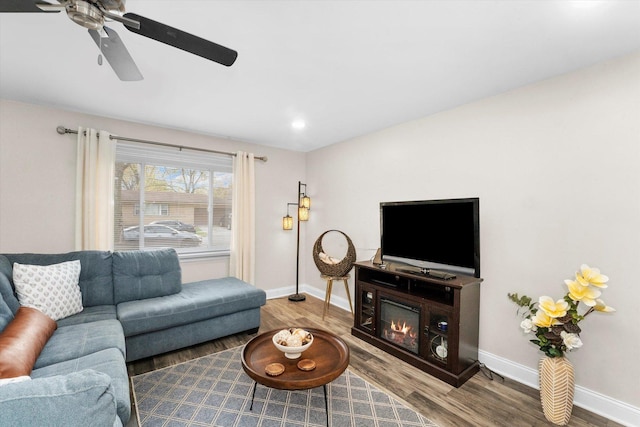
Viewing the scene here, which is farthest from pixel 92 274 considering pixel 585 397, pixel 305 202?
pixel 585 397

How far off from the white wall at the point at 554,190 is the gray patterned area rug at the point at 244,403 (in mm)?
1249

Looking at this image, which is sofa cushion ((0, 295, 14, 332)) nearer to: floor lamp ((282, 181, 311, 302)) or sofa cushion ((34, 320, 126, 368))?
sofa cushion ((34, 320, 126, 368))

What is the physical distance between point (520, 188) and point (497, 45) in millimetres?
1180

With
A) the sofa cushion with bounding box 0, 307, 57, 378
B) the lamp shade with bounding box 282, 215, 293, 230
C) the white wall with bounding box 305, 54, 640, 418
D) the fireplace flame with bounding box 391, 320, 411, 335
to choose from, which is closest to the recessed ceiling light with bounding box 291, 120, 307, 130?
the white wall with bounding box 305, 54, 640, 418

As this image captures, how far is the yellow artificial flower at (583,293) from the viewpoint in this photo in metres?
1.79

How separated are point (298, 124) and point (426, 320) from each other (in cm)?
258

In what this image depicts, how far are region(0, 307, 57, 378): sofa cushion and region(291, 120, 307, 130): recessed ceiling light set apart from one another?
2.85m

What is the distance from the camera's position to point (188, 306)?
9.03ft

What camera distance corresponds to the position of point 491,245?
8.48 feet

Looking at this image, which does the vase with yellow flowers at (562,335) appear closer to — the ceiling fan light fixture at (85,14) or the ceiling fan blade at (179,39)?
the ceiling fan blade at (179,39)

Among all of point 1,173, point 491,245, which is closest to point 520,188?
point 491,245

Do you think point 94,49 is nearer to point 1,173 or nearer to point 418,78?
point 1,173

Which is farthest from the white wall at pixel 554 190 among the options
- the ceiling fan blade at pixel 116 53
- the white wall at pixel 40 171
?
the white wall at pixel 40 171

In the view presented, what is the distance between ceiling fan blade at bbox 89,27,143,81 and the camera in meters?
1.42
